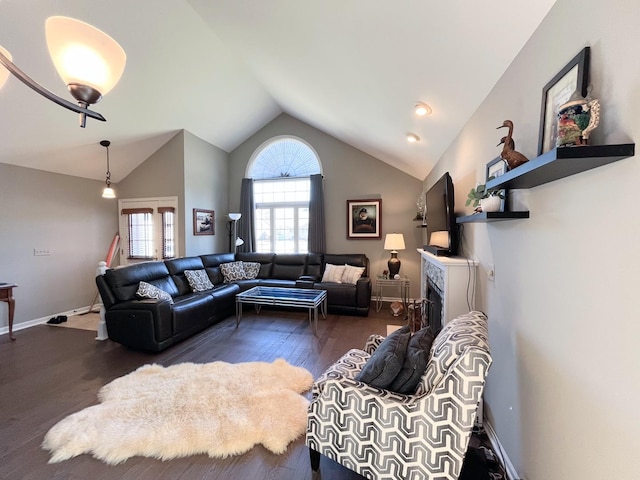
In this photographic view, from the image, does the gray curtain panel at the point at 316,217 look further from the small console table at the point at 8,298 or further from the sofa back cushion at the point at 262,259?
the small console table at the point at 8,298

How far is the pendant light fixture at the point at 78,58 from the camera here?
1.15m

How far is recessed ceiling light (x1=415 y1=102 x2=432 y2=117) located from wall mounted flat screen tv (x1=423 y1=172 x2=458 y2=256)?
0.63m

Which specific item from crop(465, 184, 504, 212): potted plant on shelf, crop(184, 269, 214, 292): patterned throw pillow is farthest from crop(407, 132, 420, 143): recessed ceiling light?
crop(184, 269, 214, 292): patterned throw pillow

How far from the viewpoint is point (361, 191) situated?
18.8 ft

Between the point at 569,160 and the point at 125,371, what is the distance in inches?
147

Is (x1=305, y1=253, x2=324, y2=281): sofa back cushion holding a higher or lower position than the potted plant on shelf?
lower

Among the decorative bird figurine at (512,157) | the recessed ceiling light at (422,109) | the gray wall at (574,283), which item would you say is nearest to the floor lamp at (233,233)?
the recessed ceiling light at (422,109)

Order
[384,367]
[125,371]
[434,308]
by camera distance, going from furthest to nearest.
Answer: [434,308] < [125,371] < [384,367]

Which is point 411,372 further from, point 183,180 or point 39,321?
point 39,321

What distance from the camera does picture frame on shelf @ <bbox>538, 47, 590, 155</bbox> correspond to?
39.3 inches

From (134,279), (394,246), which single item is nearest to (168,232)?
(134,279)

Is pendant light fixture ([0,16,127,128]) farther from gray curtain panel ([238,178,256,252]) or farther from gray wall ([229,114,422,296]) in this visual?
gray curtain panel ([238,178,256,252])

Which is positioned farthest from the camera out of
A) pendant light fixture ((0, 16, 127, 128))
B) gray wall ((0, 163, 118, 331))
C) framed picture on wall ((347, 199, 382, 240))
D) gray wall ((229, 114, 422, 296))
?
framed picture on wall ((347, 199, 382, 240))

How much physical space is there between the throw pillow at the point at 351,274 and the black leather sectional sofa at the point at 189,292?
160 mm
